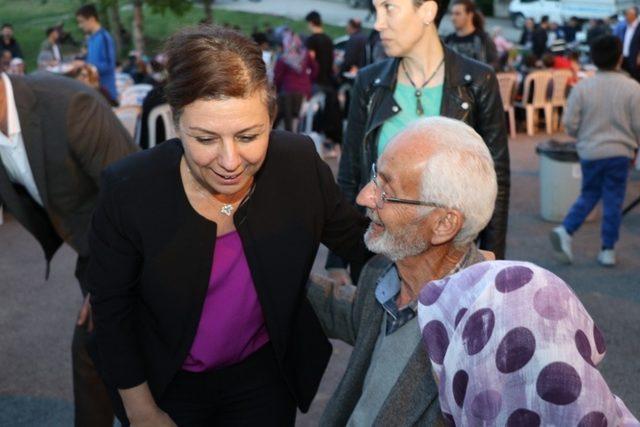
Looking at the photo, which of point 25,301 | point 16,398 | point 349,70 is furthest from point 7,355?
point 349,70

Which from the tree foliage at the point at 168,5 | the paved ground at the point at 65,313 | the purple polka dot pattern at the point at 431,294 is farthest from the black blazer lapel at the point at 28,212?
the tree foliage at the point at 168,5

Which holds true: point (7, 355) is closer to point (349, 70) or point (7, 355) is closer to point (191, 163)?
point (191, 163)

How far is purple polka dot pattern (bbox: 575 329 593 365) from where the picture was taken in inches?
56.1

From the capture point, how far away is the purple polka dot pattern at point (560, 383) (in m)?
1.38

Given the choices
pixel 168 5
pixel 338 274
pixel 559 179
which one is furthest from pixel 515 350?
pixel 168 5

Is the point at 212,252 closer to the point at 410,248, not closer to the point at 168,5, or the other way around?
the point at 410,248

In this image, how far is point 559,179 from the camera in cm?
859

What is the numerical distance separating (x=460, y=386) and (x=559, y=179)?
24.2 feet

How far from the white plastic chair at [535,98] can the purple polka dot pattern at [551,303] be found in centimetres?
1353

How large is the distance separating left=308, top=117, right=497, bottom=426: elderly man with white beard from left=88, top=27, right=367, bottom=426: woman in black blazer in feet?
0.82

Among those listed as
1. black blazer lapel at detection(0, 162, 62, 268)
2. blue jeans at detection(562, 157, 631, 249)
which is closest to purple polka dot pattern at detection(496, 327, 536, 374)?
black blazer lapel at detection(0, 162, 62, 268)

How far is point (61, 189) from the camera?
3.28 m

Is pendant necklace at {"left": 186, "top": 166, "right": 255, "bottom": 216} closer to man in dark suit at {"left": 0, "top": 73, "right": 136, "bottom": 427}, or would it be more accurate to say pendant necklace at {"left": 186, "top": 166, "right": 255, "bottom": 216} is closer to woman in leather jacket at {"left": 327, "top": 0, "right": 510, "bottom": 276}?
man in dark suit at {"left": 0, "top": 73, "right": 136, "bottom": 427}

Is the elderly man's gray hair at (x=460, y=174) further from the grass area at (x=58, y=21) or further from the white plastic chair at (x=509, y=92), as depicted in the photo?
the grass area at (x=58, y=21)
